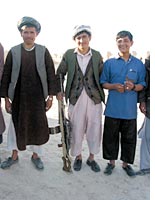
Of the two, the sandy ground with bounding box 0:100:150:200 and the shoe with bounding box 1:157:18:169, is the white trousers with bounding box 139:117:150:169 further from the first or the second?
the shoe with bounding box 1:157:18:169

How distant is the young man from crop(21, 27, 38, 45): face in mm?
972

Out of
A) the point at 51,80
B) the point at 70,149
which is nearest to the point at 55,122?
the point at 70,149

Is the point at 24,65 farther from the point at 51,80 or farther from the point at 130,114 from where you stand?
the point at 130,114

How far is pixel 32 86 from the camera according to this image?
11.6 ft

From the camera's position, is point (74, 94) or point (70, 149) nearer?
point (74, 94)

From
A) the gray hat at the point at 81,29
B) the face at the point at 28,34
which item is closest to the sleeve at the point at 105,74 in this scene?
the gray hat at the point at 81,29

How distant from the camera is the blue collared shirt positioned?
3.53m

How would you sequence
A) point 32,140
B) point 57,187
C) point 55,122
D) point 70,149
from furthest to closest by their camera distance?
point 55,122, point 70,149, point 32,140, point 57,187

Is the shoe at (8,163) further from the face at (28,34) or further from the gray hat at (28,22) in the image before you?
the gray hat at (28,22)

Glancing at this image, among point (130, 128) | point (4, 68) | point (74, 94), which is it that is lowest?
point (130, 128)

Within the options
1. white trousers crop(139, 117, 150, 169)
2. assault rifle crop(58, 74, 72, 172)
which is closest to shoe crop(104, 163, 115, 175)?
white trousers crop(139, 117, 150, 169)

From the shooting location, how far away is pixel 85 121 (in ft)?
12.6

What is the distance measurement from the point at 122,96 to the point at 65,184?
1321mm

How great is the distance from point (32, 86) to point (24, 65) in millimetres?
276
